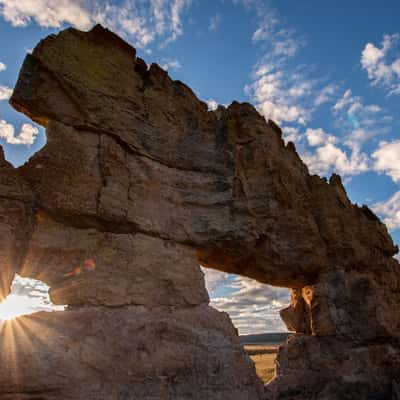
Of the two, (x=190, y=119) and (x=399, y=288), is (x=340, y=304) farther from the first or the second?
(x=190, y=119)

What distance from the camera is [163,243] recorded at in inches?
243

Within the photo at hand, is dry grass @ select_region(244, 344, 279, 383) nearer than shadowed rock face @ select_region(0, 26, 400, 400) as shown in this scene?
No

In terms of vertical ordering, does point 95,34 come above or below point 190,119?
above

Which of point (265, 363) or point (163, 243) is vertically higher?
point (163, 243)

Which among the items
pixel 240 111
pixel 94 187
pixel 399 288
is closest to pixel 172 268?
pixel 94 187

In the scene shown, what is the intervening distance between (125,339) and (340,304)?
572cm

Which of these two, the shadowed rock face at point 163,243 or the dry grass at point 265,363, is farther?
the dry grass at point 265,363

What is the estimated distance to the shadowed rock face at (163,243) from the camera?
15.8ft

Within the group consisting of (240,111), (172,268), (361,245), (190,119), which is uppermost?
(240,111)

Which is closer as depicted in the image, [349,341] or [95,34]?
[95,34]

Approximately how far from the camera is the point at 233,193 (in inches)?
292

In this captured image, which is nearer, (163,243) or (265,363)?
(163,243)

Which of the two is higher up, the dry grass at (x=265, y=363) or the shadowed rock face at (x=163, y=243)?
the shadowed rock face at (x=163, y=243)

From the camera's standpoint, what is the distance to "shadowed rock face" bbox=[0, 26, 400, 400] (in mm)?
4801
